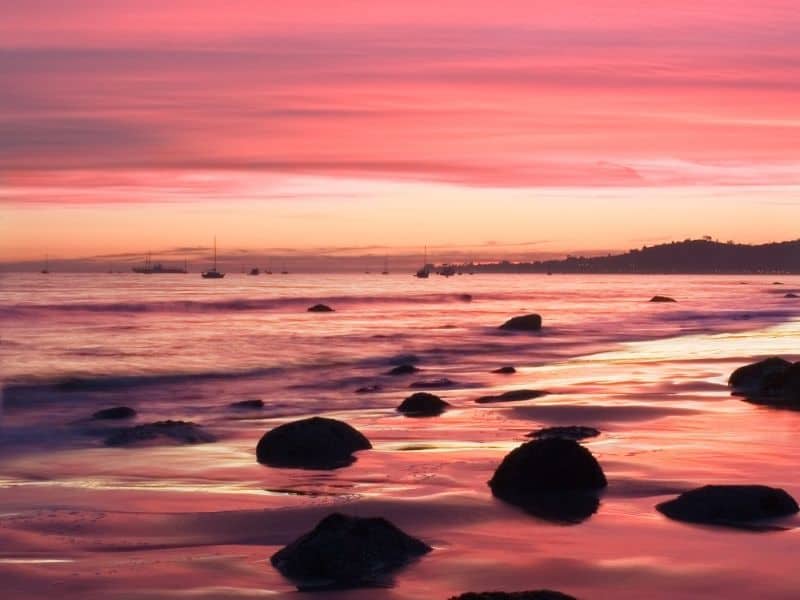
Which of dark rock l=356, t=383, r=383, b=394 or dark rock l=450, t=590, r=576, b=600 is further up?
dark rock l=450, t=590, r=576, b=600

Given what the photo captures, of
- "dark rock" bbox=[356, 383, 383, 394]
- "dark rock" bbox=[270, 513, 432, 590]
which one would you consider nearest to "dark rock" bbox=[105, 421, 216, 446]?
"dark rock" bbox=[270, 513, 432, 590]

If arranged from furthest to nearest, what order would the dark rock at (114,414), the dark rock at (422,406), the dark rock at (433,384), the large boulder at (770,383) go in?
the dark rock at (433,384), the dark rock at (114,414), the large boulder at (770,383), the dark rock at (422,406)

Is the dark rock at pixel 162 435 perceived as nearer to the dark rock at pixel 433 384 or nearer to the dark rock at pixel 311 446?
the dark rock at pixel 311 446

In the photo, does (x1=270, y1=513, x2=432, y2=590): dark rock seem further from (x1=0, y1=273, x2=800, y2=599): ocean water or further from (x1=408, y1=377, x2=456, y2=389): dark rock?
(x1=408, y1=377, x2=456, y2=389): dark rock

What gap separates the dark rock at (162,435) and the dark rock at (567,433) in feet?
16.5

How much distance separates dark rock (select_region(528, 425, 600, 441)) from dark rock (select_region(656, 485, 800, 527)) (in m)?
5.52

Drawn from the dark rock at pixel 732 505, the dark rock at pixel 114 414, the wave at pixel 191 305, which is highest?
the dark rock at pixel 732 505

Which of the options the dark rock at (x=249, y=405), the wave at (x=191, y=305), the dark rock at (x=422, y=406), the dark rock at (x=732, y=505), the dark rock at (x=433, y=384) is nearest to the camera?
the dark rock at (x=732, y=505)

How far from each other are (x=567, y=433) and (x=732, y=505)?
608cm

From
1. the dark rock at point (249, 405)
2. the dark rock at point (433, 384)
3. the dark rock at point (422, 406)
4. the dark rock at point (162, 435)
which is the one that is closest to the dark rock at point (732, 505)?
the dark rock at point (162, 435)

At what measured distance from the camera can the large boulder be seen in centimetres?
2233

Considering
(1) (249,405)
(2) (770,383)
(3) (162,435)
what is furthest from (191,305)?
(3) (162,435)

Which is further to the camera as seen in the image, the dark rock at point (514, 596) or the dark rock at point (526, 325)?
the dark rock at point (526, 325)

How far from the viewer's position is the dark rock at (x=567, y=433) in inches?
683
